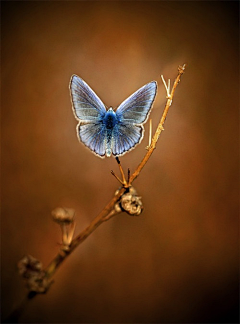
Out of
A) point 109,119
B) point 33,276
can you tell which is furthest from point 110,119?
point 33,276

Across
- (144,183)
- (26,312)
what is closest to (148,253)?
(144,183)

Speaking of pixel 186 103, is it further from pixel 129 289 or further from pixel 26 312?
pixel 26 312

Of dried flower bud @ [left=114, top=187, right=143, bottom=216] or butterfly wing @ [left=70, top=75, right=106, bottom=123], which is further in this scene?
butterfly wing @ [left=70, top=75, right=106, bottom=123]

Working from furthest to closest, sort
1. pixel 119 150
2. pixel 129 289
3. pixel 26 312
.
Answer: pixel 129 289, pixel 26 312, pixel 119 150

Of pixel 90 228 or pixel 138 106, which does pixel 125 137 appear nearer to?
pixel 138 106

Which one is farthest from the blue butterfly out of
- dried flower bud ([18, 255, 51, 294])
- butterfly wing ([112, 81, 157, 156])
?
dried flower bud ([18, 255, 51, 294])

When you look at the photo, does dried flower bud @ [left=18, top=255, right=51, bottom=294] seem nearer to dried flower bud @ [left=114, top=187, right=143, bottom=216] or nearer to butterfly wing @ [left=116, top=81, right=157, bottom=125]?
dried flower bud @ [left=114, top=187, right=143, bottom=216]
